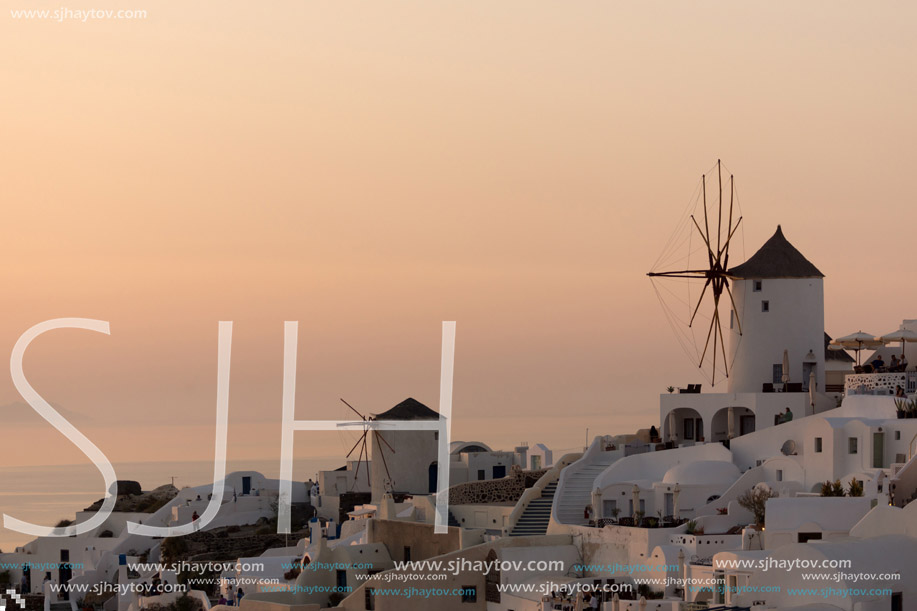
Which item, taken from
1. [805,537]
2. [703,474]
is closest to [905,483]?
[805,537]

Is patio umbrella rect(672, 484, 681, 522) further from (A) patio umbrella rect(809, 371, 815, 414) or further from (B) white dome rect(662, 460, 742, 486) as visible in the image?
(A) patio umbrella rect(809, 371, 815, 414)

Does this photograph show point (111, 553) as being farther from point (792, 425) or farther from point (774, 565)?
point (774, 565)

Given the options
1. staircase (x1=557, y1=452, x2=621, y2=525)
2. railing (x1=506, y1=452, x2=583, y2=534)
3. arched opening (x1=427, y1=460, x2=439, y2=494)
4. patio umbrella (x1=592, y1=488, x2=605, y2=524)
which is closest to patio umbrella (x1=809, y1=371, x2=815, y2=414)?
staircase (x1=557, y1=452, x2=621, y2=525)

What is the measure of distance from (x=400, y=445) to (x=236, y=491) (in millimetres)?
10019

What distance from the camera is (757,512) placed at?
34.8 meters

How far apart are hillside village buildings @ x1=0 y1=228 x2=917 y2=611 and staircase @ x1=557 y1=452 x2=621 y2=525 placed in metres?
0.05

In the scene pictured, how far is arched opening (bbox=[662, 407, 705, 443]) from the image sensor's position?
41.6m

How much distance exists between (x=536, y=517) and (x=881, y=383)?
847cm

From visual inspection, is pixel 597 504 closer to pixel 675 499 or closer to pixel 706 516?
pixel 675 499

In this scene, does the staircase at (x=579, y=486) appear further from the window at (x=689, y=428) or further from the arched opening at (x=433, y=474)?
the arched opening at (x=433, y=474)

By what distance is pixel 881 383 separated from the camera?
37.2m

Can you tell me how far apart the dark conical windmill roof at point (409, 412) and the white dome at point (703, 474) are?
12.9 m

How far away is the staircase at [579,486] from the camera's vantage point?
3822 centimetres

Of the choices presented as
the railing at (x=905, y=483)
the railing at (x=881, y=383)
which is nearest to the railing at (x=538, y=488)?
the railing at (x=881, y=383)
